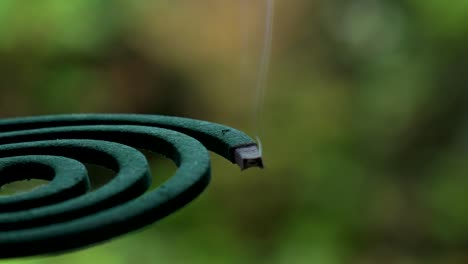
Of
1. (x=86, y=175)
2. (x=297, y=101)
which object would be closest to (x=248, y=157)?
(x=86, y=175)

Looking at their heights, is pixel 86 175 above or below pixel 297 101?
above

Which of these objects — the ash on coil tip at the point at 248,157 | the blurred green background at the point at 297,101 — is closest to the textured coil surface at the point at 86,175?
the ash on coil tip at the point at 248,157

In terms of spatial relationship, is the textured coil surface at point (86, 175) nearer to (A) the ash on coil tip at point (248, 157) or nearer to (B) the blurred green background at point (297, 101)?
(A) the ash on coil tip at point (248, 157)

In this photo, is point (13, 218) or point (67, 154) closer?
point (13, 218)

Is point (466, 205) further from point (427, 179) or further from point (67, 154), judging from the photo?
point (67, 154)

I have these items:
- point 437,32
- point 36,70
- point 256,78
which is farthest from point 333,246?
point 36,70

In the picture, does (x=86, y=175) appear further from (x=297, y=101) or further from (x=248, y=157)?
(x=297, y=101)
